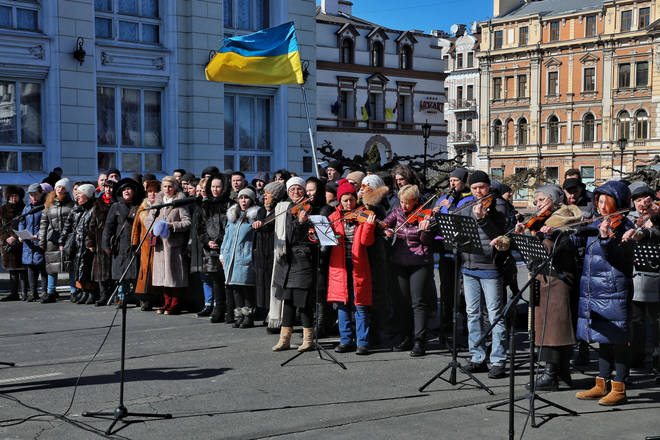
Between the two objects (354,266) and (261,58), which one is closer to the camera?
(354,266)

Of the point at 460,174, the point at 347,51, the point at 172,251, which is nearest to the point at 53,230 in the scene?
the point at 172,251

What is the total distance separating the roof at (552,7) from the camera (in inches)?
2866

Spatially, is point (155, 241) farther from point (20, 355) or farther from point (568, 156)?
point (568, 156)

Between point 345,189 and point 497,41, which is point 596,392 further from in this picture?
point 497,41

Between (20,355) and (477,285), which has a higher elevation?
(477,285)

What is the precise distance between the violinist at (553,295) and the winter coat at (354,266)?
2.26m

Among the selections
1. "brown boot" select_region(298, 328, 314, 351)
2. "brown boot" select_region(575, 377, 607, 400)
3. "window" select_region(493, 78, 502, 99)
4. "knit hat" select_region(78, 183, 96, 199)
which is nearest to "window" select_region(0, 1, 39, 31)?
"knit hat" select_region(78, 183, 96, 199)

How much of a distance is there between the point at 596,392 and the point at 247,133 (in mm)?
16530

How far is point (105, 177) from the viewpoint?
14.7m

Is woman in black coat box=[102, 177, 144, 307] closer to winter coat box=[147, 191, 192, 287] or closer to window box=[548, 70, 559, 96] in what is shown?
winter coat box=[147, 191, 192, 287]

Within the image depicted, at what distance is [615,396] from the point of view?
23.5 feet

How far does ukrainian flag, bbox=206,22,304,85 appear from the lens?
623 inches

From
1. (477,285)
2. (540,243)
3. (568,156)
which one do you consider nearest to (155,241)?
(477,285)

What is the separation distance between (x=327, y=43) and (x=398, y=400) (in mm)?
44346
